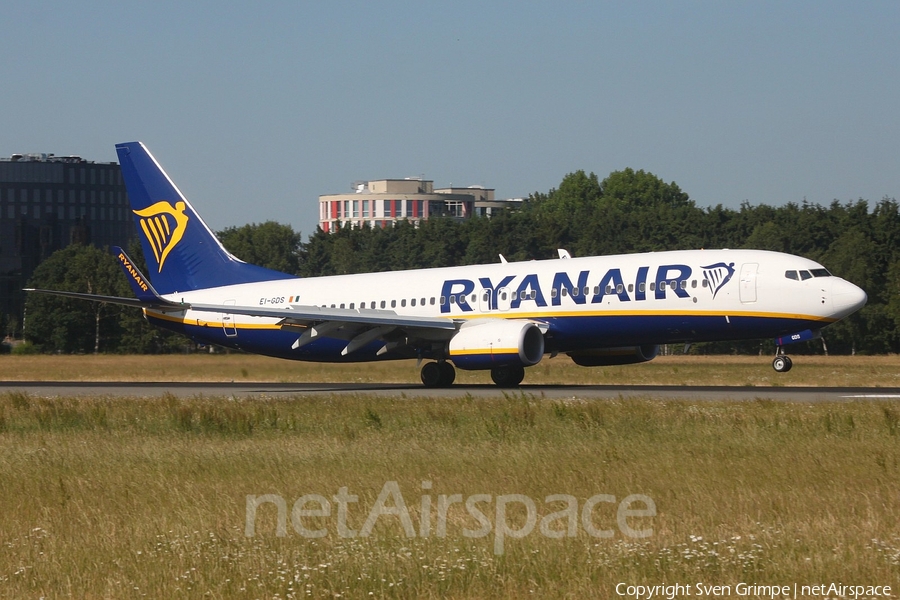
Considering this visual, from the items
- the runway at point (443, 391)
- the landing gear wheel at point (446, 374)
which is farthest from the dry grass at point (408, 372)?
the landing gear wheel at point (446, 374)

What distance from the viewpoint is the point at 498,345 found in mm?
30828

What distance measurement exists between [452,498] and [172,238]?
30065 mm

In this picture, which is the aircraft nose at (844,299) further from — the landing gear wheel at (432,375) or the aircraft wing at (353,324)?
the landing gear wheel at (432,375)

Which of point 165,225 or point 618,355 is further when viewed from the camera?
point 165,225

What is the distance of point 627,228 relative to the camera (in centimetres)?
10894

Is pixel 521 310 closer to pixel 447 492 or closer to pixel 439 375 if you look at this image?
pixel 439 375

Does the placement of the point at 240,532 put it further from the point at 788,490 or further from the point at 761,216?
the point at 761,216

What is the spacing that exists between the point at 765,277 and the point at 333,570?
23108 mm

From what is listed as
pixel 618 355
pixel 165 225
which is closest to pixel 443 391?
pixel 618 355

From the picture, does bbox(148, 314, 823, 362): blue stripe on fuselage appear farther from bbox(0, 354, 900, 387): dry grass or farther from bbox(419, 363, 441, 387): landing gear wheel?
bbox(0, 354, 900, 387): dry grass

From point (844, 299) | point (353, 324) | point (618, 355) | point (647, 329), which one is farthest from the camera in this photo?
point (618, 355)

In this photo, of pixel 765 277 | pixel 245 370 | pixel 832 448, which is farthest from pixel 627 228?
pixel 832 448

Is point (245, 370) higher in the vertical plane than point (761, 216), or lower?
lower

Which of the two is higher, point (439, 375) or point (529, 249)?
point (529, 249)
